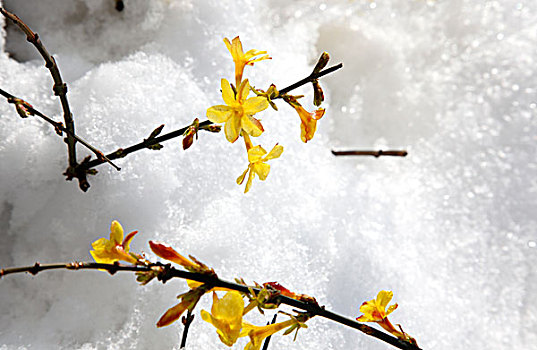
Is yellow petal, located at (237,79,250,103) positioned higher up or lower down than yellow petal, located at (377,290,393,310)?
higher up

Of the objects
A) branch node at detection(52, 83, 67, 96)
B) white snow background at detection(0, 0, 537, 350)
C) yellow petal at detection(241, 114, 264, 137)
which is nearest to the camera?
yellow petal at detection(241, 114, 264, 137)

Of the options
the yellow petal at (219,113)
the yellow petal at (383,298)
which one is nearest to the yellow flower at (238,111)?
the yellow petal at (219,113)

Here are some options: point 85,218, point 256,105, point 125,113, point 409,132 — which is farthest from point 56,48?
point 409,132

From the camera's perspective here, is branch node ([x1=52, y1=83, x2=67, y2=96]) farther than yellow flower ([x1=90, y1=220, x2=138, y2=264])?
Yes

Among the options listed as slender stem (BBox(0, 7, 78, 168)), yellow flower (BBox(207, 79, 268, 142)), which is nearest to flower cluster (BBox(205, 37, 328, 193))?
yellow flower (BBox(207, 79, 268, 142))

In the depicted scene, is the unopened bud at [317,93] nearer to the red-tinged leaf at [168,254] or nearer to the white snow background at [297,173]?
the red-tinged leaf at [168,254]

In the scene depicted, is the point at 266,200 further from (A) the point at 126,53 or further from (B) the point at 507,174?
(B) the point at 507,174

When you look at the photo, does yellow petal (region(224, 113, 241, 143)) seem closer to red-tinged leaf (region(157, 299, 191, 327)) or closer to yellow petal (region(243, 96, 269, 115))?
yellow petal (region(243, 96, 269, 115))
